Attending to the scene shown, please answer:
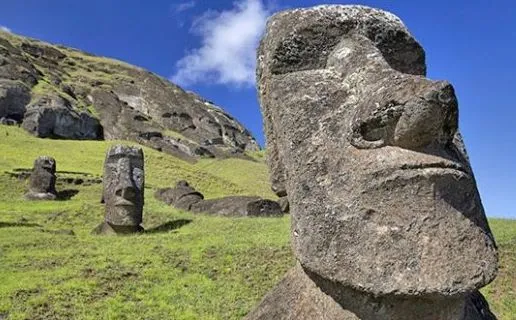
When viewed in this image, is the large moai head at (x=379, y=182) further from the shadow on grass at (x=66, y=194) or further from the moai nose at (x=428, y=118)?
the shadow on grass at (x=66, y=194)

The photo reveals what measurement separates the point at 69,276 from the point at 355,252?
10534 mm

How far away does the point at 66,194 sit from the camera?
30000mm

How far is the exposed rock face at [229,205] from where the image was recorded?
22109 millimetres

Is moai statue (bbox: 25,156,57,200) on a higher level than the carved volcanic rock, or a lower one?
lower

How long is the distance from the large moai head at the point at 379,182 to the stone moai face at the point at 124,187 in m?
16.7

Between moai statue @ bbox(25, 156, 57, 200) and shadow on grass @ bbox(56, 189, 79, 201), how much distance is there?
0.36 m

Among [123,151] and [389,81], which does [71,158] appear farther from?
[389,81]

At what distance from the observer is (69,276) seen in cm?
1191

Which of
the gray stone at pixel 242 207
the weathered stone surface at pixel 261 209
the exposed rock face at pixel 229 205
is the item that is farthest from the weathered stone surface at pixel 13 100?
the weathered stone surface at pixel 261 209

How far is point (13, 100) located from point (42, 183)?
33.0 meters

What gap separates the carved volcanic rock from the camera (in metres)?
57.5

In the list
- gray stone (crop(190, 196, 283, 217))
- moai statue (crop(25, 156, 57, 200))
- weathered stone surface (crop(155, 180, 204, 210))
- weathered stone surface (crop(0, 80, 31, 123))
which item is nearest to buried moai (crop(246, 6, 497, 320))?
gray stone (crop(190, 196, 283, 217))

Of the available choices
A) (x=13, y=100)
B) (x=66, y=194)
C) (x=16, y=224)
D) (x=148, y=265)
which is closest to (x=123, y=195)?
(x=16, y=224)

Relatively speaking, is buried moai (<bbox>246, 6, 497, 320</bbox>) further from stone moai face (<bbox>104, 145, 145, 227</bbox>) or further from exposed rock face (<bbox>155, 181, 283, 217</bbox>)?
exposed rock face (<bbox>155, 181, 283, 217</bbox>)
